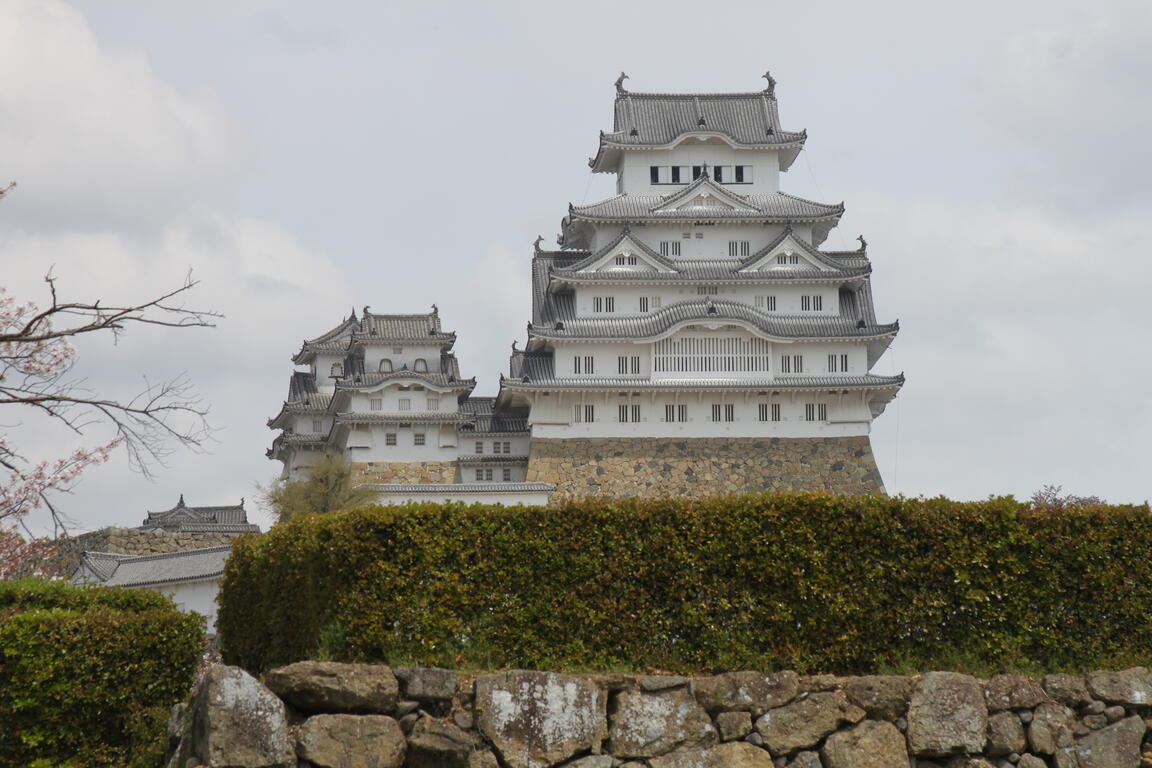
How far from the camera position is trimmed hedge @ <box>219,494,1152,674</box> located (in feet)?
52.3

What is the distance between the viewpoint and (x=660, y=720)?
15.2m

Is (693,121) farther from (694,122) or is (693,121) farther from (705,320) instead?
(705,320)

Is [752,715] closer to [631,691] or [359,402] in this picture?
[631,691]

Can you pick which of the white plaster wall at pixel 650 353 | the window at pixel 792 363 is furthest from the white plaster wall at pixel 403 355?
the window at pixel 792 363

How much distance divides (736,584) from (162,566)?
1451 inches

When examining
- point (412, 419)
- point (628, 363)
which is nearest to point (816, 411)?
point (628, 363)

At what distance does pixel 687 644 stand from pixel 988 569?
11.3ft

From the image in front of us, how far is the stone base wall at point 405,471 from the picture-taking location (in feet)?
202

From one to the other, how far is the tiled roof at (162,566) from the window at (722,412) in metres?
19.3

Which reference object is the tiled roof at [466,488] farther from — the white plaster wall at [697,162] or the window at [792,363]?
the white plaster wall at [697,162]

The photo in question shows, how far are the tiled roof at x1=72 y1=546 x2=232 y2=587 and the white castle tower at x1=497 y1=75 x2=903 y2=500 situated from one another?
13608 millimetres

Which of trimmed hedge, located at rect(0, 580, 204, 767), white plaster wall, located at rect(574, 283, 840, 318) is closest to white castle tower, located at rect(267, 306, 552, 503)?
white plaster wall, located at rect(574, 283, 840, 318)

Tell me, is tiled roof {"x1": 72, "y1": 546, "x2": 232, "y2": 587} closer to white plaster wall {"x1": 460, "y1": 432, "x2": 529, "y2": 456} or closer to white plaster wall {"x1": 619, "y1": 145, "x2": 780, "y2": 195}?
white plaster wall {"x1": 460, "y1": 432, "x2": 529, "y2": 456}

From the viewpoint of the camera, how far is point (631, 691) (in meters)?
15.5
